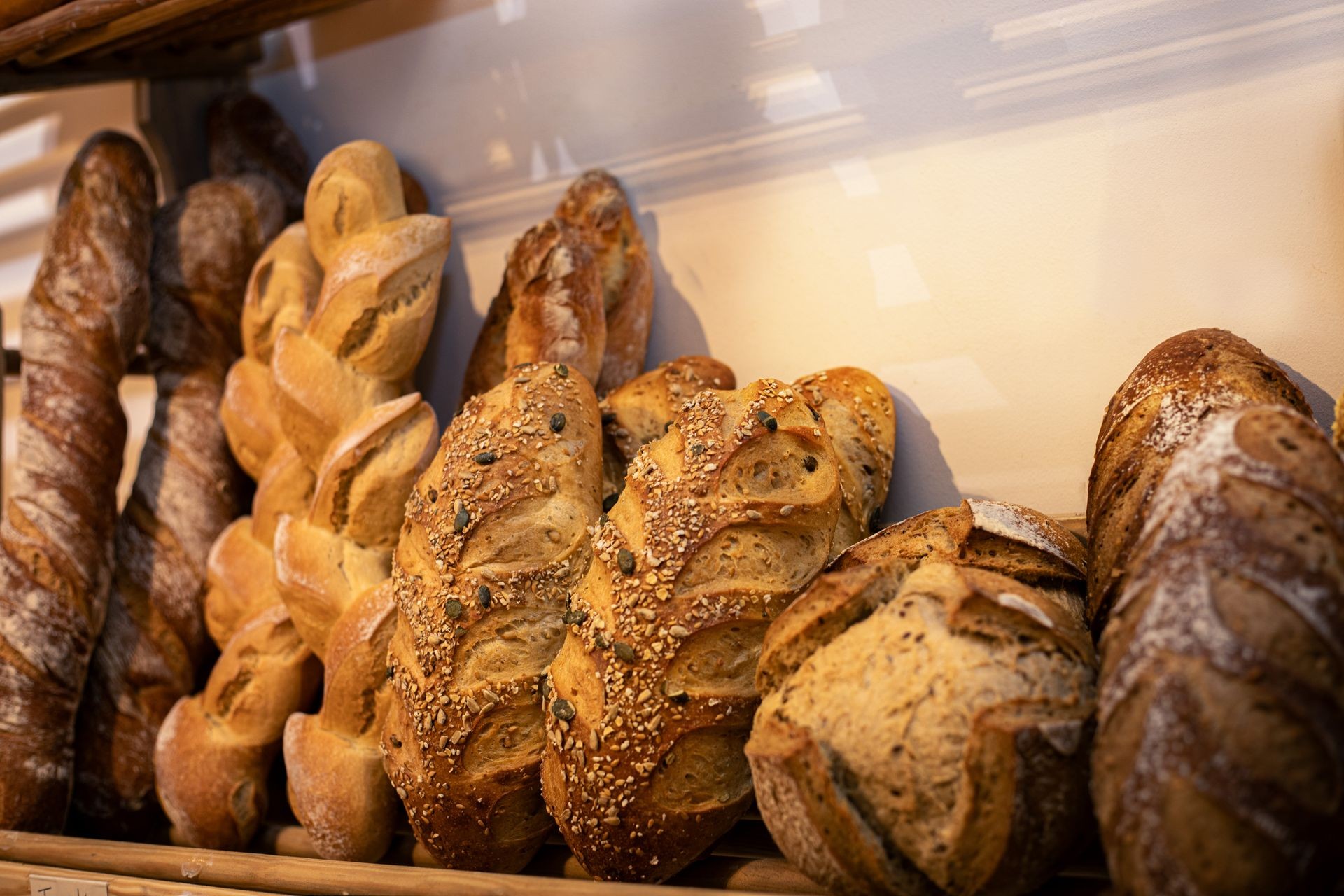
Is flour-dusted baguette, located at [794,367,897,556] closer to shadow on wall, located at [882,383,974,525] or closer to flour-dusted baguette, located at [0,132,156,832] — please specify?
shadow on wall, located at [882,383,974,525]

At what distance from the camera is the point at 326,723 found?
1.48 metres

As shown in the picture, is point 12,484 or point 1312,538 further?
point 12,484

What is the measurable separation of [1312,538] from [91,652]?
73.4 inches

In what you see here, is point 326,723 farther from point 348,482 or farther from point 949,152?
point 949,152

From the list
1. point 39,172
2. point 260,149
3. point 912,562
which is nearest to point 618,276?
point 912,562

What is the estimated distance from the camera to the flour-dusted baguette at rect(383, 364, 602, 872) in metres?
1.25

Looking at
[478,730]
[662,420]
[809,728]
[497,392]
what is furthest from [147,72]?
[809,728]

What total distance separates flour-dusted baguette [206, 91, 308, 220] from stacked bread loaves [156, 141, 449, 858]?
272mm

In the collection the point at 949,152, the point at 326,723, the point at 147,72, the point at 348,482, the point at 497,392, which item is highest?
the point at 147,72

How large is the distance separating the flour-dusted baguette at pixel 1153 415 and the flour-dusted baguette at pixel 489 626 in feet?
2.07

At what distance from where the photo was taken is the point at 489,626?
49.5 inches

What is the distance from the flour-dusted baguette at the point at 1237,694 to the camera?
760 mm

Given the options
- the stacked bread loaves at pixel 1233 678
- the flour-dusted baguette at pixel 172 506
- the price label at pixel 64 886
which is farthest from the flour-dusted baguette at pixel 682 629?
the flour-dusted baguette at pixel 172 506

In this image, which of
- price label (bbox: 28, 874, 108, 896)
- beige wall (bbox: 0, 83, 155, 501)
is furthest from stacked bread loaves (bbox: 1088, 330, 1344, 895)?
beige wall (bbox: 0, 83, 155, 501)
